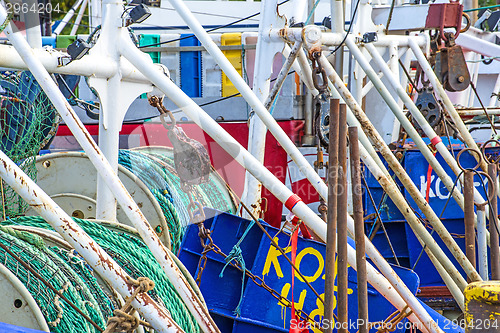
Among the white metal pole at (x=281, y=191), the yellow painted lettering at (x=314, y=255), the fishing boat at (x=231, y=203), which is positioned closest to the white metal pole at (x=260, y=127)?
the fishing boat at (x=231, y=203)

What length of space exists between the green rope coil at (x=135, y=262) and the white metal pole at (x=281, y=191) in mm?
915

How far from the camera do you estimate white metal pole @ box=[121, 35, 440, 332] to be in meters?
3.93

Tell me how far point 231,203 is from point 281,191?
2.75m

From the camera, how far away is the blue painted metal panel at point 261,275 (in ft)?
14.9

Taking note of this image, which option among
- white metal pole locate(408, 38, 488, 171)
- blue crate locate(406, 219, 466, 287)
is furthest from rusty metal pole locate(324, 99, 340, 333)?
blue crate locate(406, 219, 466, 287)

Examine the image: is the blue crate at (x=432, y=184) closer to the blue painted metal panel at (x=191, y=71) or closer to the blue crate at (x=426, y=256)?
the blue crate at (x=426, y=256)

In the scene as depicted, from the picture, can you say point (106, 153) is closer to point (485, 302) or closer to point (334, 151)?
point (334, 151)

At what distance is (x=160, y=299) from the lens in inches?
149

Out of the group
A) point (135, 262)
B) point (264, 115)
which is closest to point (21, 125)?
point (135, 262)

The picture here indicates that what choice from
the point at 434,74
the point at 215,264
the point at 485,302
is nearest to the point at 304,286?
the point at 215,264

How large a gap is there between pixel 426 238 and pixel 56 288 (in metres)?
2.51

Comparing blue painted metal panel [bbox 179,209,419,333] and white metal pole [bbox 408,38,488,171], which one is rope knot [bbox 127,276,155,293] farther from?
white metal pole [bbox 408,38,488,171]

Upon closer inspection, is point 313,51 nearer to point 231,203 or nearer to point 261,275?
point 261,275

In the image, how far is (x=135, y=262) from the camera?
3926mm
